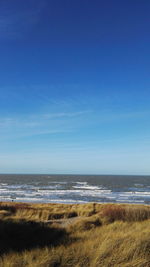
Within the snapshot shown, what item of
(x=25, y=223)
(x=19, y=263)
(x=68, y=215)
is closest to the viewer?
(x=19, y=263)

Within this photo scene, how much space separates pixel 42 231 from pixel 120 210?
5.53 m

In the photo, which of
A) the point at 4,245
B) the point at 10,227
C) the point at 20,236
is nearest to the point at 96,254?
the point at 4,245

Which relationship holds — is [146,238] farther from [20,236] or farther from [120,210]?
[120,210]

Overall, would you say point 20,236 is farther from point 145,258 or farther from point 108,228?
point 145,258

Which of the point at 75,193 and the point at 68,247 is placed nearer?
the point at 68,247

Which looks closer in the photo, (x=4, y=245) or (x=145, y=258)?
(x=145, y=258)

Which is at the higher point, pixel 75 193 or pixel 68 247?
pixel 68 247

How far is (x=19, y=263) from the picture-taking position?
544 cm

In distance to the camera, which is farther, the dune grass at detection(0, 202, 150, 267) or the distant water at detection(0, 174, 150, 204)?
the distant water at detection(0, 174, 150, 204)

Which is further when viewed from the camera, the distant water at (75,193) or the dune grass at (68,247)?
the distant water at (75,193)

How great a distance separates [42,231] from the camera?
895cm

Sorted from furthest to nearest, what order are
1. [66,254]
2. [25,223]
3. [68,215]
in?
[68,215] < [25,223] < [66,254]

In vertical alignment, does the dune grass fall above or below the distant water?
above

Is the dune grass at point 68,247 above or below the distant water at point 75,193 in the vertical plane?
above
